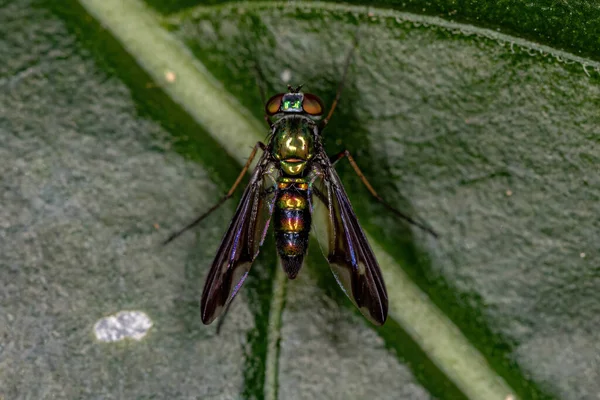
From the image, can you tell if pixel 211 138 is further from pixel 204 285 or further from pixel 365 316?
pixel 365 316

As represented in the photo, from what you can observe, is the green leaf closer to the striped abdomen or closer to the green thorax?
the striped abdomen

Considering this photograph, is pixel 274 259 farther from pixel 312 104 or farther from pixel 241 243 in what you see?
pixel 312 104

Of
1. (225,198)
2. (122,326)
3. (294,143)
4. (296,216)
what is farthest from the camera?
(294,143)

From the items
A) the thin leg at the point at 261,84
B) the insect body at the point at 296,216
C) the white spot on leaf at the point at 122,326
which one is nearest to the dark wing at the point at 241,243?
the insect body at the point at 296,216

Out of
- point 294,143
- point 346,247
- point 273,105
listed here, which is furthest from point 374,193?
point 273,105

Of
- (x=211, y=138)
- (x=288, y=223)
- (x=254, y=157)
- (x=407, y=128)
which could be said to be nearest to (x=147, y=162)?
(x=211, y=138)

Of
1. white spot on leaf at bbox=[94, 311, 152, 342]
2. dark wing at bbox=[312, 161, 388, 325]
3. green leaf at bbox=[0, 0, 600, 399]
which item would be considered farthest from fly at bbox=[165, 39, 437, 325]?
white spot on leaf at bbox=[94, 311, 152, 342]

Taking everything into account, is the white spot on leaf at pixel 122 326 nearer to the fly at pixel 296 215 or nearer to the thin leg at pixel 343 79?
the fly at pixel 296 215
